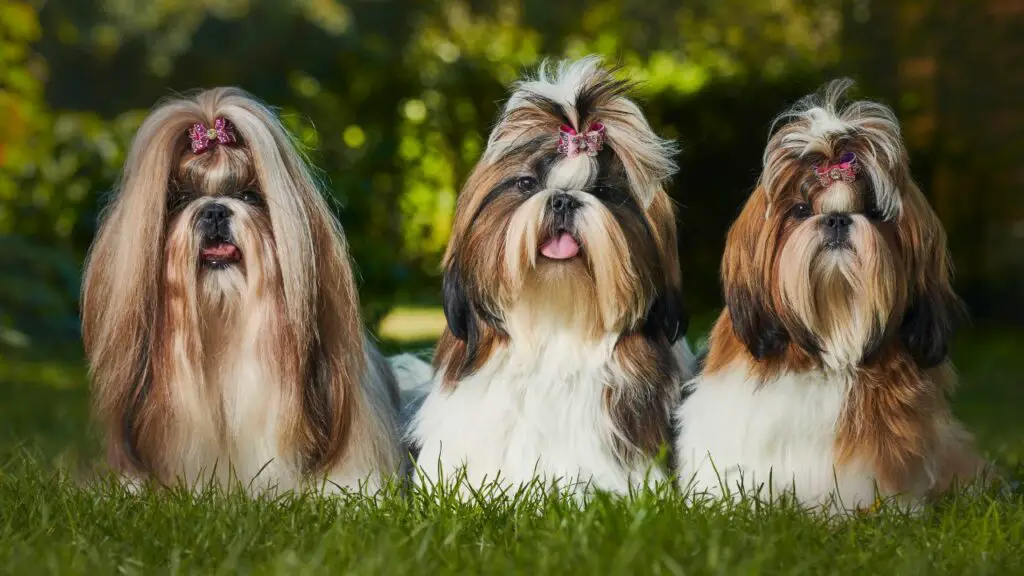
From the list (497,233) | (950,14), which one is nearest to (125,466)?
(497,233)

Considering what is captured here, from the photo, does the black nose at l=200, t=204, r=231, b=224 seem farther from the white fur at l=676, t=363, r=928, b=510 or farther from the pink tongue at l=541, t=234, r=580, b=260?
the white fur at l=676, t=363, r=928, b=510

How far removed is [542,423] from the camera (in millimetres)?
3123

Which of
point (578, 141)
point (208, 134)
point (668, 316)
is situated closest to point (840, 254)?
point (668, 316)

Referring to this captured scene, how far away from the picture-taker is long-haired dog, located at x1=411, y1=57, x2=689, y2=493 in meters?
3.04

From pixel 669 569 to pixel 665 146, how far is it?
4.06 feet

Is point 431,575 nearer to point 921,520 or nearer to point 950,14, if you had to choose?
point 921,520

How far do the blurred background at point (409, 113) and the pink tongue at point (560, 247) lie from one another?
2874 millimetres

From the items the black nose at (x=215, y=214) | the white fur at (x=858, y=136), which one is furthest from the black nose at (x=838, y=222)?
the black nose at (x=215, y=214)

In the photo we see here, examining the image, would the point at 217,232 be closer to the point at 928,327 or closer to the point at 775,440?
the point at 775,440

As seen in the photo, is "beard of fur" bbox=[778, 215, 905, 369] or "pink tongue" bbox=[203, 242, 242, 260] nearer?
"beard of fur" bbox=[778, 215, 905, 369]

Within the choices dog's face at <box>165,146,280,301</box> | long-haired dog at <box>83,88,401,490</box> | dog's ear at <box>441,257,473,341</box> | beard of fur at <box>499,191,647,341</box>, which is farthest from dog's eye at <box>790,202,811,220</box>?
dog's face at <box>165,146,280,301</box>

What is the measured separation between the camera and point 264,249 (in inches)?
124

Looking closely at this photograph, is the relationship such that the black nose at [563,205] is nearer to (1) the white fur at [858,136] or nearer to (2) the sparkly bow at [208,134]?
(1) the white fur at [858,136]

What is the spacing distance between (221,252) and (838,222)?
153cm
